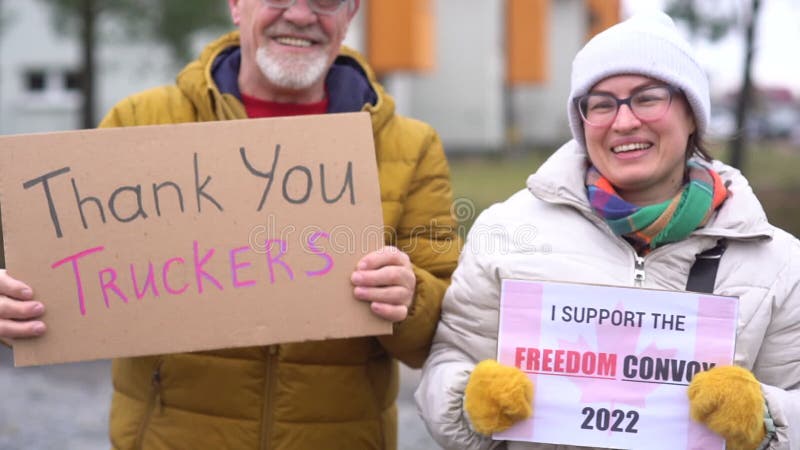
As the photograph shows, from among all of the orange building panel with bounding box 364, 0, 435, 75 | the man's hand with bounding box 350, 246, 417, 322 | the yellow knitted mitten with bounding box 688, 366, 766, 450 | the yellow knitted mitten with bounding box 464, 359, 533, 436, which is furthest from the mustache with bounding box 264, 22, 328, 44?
the orange building panel with bounding box 364, 0, 435, 75

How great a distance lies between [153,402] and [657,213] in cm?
142

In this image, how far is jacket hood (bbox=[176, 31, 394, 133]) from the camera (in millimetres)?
2688

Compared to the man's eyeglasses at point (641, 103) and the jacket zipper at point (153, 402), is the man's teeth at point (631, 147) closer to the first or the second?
the man's eyeglasses at point (641, 103)

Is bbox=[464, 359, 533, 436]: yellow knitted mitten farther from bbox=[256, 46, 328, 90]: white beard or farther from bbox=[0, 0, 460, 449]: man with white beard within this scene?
bbox=[256, 46, 328, 90]: white beard

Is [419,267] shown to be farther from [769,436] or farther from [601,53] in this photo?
[769,436]

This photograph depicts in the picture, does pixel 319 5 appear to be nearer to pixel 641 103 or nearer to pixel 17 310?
pixel 641 103

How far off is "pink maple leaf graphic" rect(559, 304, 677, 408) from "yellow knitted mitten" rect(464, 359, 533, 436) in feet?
0.48

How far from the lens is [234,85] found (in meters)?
2.81

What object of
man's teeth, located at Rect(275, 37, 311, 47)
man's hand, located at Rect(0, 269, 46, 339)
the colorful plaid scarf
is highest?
man's teeth, located at Rect(275, 37, 311, 47)

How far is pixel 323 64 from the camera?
276cm

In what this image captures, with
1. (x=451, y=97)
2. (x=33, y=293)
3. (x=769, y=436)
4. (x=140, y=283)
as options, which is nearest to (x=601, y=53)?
(x=769, y=436)

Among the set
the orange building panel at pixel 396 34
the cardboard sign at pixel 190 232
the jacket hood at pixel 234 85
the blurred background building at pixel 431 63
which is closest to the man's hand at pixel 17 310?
the cardboard sign at pixel 190 232

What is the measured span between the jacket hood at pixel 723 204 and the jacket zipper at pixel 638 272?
0.15 meters

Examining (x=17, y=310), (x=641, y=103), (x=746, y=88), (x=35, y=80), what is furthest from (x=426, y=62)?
(x=17, y=310)
